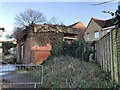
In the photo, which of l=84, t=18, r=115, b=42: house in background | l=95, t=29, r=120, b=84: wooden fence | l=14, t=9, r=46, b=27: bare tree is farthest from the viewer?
l=84, t=18, r=115, b=42: house in background

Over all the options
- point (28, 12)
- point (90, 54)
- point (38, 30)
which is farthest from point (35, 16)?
point (90, 54)

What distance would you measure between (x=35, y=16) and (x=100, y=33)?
35.4 ft

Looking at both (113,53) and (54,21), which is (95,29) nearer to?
(54,21)

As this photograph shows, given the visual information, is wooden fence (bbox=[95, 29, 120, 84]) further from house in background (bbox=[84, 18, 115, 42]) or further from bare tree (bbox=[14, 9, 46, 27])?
house in background (bbox=[84, 18, 115, 42])

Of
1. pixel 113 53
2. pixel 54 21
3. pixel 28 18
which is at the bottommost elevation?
pixel 113 53

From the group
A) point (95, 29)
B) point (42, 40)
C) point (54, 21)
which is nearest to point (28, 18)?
point (54, 21)

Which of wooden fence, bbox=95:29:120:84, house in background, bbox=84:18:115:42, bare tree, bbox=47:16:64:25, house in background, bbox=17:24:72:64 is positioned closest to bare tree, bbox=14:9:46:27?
bare tree, bbox=47:16:64:25

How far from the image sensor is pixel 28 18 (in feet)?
44.9

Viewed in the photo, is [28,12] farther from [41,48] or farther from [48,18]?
[41,48]

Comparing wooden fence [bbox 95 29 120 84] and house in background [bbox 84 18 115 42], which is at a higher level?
house in background [bbox 84 18 115 42]

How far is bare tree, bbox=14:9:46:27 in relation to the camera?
13.5 m

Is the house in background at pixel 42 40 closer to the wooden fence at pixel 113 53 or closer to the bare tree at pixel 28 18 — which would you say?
the bare tree at pixel 28 18

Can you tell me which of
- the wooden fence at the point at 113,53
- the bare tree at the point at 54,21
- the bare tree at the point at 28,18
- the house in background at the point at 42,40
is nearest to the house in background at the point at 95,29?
the bare tree at the point at 54,21

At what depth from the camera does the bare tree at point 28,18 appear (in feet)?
44.3
